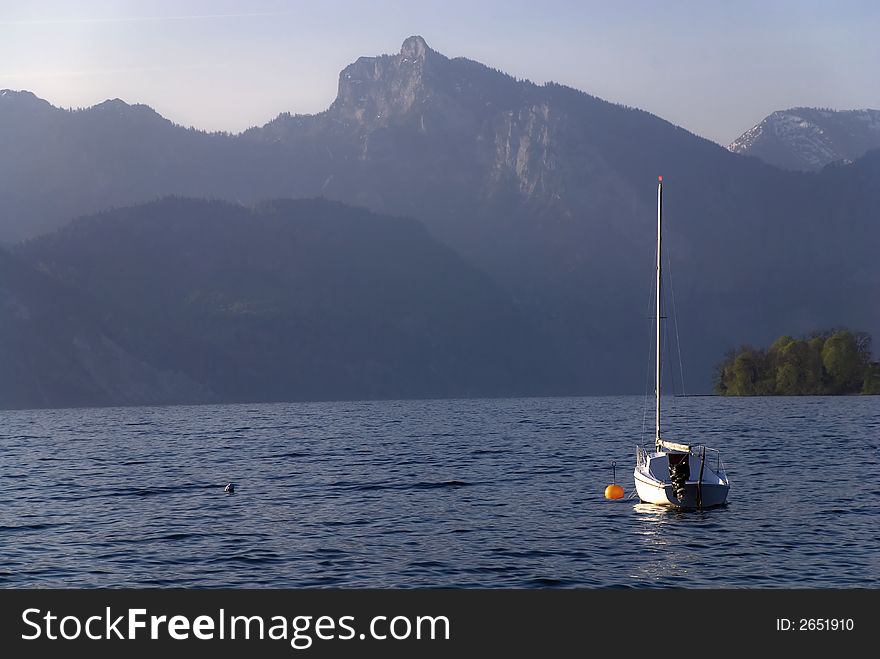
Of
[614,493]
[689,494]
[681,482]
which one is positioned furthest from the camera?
[614,493]

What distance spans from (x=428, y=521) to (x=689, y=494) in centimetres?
1367

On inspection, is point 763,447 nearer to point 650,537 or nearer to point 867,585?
point 650,537

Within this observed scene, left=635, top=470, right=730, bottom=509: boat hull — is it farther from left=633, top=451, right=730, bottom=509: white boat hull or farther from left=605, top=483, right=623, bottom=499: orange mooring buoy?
left=605, top=483, right=623, bottom=499: orange mooring buoy

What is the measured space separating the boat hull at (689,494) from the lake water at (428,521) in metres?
0.65

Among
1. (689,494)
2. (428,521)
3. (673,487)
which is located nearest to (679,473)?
(673,487)

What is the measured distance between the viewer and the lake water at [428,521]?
44.1m

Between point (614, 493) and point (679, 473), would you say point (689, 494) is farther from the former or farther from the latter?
point (614, 493)

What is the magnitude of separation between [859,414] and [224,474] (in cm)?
11663

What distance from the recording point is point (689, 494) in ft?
197

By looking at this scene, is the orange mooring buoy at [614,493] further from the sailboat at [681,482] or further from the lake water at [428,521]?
the sailboat at [681,482]

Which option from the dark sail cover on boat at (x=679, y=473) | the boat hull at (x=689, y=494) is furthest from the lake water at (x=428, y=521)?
the dark sail cover on boat at (x=679, y=473)

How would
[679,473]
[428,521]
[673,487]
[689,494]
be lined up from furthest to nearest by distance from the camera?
[679,473] → [673,487] → [689,494] → [428,521]

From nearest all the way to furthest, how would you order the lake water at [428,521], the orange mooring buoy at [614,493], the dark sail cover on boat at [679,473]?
the lake water at [428,521] < the dark sail cover on boat at [679,473] < the orange mooring buoy at [614,493]
